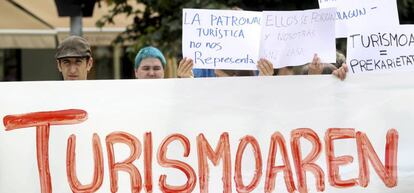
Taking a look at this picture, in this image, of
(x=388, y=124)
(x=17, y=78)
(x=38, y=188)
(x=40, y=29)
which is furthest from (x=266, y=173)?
(x=17, y=78)

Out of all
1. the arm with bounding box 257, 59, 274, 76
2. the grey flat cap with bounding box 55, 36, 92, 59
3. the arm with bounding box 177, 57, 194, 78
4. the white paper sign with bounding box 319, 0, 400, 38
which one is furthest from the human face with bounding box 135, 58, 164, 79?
the white paper sign with bounding box 319, 0, 400, 38

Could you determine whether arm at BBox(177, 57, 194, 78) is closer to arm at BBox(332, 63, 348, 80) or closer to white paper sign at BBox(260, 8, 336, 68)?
white paper sign at BBox(260, 8, 336, 68)

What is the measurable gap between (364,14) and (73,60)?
A: 4.33 feet

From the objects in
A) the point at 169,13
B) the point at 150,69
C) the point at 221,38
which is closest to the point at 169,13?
the point at 169,13

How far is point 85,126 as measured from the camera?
3816mm

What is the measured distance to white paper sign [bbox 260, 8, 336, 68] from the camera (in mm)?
4051

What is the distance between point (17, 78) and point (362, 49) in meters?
8.90

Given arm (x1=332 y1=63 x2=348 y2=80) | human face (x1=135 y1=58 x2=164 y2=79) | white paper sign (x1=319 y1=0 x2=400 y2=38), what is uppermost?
white paper sign (x1=319 y1=0 x2=400 y2=38)

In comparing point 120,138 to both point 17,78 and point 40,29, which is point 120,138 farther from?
point 17,78

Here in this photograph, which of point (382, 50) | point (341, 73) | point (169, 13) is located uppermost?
point (169, 13)

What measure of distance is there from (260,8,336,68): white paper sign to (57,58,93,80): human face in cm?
86

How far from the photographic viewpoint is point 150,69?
185 inches

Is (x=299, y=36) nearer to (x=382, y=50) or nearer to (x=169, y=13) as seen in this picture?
(x=382, y=50)

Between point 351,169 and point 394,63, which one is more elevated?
point 394,63
